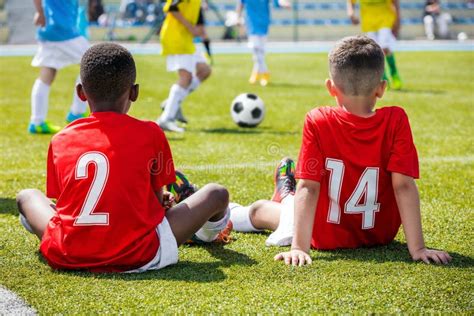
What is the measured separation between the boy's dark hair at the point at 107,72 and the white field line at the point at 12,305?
2.96 feet

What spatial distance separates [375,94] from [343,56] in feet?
0.78

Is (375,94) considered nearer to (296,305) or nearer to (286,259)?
(286,259)

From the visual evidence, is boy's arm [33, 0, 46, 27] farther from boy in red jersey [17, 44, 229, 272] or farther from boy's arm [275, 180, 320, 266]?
boy's arm [275, 180, 320, 266]

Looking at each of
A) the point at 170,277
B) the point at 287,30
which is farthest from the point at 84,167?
the point at 287,30

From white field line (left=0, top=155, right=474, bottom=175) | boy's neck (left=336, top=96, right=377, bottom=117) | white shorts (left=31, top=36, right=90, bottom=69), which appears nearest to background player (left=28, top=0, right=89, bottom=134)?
white shorts (left=31, top=36, right=90, bottom=69)

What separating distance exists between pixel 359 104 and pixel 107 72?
44.6 inches

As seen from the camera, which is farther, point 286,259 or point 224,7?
point 224,7

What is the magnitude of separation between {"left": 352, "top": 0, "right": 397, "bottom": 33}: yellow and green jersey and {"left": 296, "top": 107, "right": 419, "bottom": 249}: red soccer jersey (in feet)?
27.5

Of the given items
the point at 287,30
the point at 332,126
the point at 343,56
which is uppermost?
the point at 343,56

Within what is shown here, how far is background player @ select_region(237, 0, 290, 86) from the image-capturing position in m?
13.0

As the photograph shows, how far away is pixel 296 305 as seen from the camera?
2.79 metres

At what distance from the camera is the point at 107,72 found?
3.22 m

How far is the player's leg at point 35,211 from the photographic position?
3459 millimetres

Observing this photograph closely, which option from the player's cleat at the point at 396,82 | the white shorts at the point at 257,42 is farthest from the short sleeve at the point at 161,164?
the white shorts at the point at 257,42
